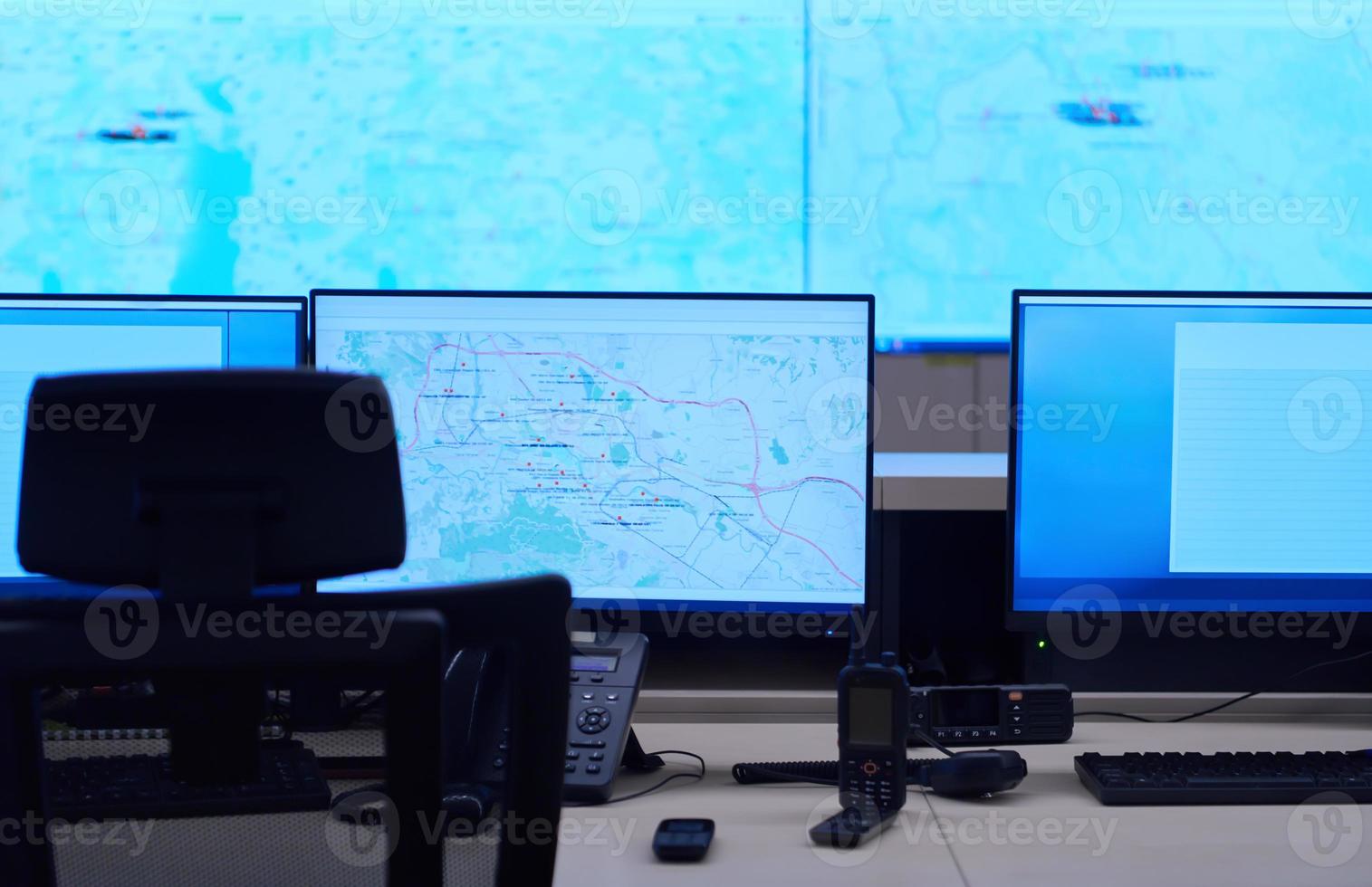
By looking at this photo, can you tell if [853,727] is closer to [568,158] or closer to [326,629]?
[326,629]

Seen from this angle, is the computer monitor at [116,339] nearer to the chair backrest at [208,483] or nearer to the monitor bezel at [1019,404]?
the chair backrest at [208,483]

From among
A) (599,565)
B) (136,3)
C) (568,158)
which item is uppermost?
(136,3)

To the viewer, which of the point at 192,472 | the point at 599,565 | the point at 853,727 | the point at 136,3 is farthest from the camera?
the point at 136,3

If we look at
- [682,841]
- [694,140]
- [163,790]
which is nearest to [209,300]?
[163,790]

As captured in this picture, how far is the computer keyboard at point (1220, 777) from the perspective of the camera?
1.00 metres

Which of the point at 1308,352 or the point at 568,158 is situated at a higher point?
the point at 568,158

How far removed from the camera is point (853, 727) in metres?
0.99

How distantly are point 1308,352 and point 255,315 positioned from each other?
1131 millimetres

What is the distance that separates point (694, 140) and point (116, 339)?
1.66 meters

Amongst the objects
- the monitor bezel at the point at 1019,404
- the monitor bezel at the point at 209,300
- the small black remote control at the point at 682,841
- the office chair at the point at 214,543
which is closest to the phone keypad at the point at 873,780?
the small black remote control at the point at 682,841

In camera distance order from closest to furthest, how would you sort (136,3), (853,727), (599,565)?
(853,727)
(599,565)
(136,3)

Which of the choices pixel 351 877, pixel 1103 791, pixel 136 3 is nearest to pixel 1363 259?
pixel 1103 791

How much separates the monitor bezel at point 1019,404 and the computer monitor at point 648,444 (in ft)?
0.51

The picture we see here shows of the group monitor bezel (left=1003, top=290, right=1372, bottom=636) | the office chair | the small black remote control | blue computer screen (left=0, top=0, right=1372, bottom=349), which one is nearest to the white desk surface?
the small black remote control
